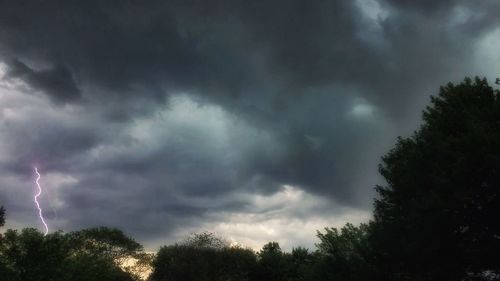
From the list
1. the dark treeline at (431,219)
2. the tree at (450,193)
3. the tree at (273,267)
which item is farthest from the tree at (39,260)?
the tree at (450,193)

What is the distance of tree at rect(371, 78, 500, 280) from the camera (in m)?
31.5

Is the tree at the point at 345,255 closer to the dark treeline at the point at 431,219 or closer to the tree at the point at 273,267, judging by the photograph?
the dark treeline at the point at 431,219

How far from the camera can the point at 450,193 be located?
1291 inches

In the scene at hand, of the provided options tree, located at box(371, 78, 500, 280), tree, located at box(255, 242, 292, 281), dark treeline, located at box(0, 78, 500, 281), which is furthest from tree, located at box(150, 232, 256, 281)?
tree, located at box(371, 78, 500, 280)

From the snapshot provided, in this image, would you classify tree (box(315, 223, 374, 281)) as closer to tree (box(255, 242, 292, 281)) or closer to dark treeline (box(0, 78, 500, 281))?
dark treeline (box(0, 78, 500, 281))

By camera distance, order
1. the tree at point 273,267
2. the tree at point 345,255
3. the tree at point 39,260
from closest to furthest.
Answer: the tree at point 345,255
the tree at point 39,260
the tree at point 273,267

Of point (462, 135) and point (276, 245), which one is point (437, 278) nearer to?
point (462, 135)

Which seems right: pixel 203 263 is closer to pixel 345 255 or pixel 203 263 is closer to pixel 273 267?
pixel 273 267

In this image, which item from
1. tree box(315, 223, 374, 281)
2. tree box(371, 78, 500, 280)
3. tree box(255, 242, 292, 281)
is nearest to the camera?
tree box(371, 78, 500, 280)

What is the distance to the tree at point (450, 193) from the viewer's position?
104 feet

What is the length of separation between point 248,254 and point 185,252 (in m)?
11.9

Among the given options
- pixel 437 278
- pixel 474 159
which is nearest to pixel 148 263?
pixel 437 278

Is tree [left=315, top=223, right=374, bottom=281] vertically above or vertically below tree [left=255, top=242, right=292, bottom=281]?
below

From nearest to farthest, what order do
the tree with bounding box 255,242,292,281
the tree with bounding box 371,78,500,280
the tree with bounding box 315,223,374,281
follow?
the tree with bounding box 371,78,500,280, the tree with bounding box 315,223,374,281, the tree with bounding box 255,242,292,281
